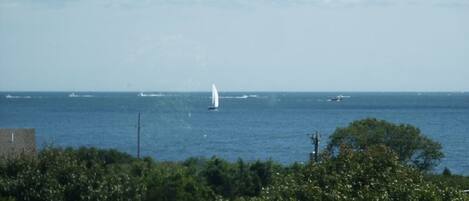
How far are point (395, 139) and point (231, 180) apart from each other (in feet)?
40.4

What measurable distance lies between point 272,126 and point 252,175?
91048 mm

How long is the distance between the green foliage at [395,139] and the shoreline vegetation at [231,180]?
792 centimetres

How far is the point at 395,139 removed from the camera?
48344mm

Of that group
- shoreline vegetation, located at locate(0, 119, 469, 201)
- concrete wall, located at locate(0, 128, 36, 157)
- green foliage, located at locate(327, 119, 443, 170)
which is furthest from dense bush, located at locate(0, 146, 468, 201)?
green foliage, located at locate(327, 119, 443, 170)

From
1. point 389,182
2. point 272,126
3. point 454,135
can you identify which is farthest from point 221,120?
point 389,182

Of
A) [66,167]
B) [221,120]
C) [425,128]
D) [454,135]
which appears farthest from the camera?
[221,120]

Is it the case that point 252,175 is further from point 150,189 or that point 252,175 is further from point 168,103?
point 168,103

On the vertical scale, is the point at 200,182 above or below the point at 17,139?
below

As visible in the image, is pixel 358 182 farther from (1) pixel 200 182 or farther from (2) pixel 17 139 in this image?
(2) pixel 17 139

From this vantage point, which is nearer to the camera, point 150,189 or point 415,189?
point 415,189

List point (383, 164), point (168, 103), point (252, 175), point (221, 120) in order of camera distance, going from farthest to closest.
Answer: point (168, 103) < point (221, 120) < point (252, 175) < point (383, 164)

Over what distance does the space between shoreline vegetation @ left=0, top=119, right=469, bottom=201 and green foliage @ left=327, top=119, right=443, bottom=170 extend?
26.0 feet

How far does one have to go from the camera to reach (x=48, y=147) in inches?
1176

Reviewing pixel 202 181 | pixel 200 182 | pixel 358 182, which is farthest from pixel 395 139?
pixel 358 182
